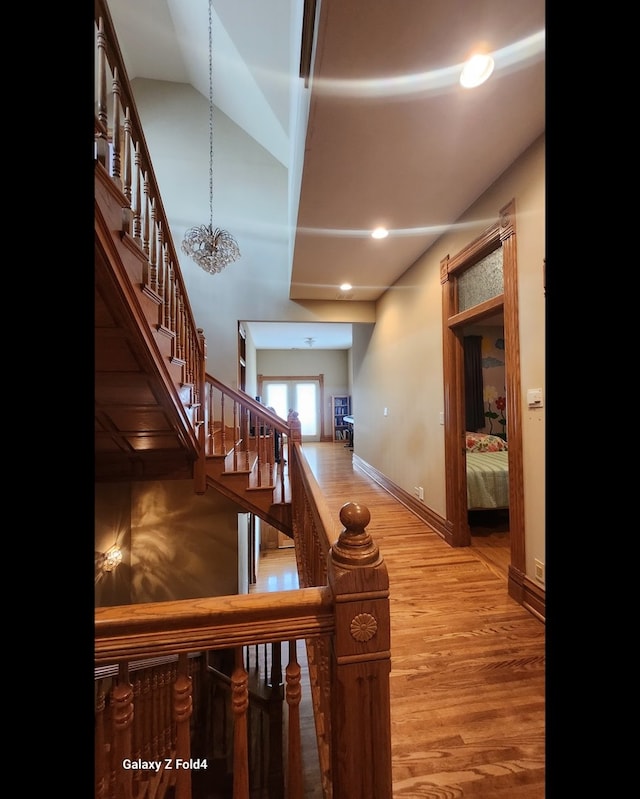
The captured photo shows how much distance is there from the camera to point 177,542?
14.5 feet

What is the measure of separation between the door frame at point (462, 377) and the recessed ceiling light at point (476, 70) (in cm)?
71

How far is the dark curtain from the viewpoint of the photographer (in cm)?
532

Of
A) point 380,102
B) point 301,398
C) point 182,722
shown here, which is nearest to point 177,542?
point 182,722

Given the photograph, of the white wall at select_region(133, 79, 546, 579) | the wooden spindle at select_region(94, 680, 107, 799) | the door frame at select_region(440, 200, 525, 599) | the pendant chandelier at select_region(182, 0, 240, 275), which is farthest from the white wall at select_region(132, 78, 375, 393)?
the wooden spindle at select_region(94, 680, 107, 799)

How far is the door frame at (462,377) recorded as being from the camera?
1881 mm

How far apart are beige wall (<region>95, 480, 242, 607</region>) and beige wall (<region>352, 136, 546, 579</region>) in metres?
2.41

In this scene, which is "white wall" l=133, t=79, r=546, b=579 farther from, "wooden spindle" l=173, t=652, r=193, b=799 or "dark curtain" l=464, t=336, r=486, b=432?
"wooden spindle" l=173, t=652, r=193, b=799

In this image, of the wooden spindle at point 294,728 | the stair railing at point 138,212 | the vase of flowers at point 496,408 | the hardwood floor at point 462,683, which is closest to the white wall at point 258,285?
the hardwood floor at point 462,683

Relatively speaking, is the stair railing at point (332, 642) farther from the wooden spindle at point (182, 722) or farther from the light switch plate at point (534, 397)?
the light switch plate at point (534, 397)

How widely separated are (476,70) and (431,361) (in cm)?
199

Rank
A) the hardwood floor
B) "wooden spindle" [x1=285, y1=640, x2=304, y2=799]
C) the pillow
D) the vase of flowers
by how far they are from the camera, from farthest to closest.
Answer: the vase of flowers → the pillow → the hardwood floor → "wooden spindle" [x1=285, y1=640, x2=304, y2=799]

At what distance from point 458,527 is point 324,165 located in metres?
2.80
